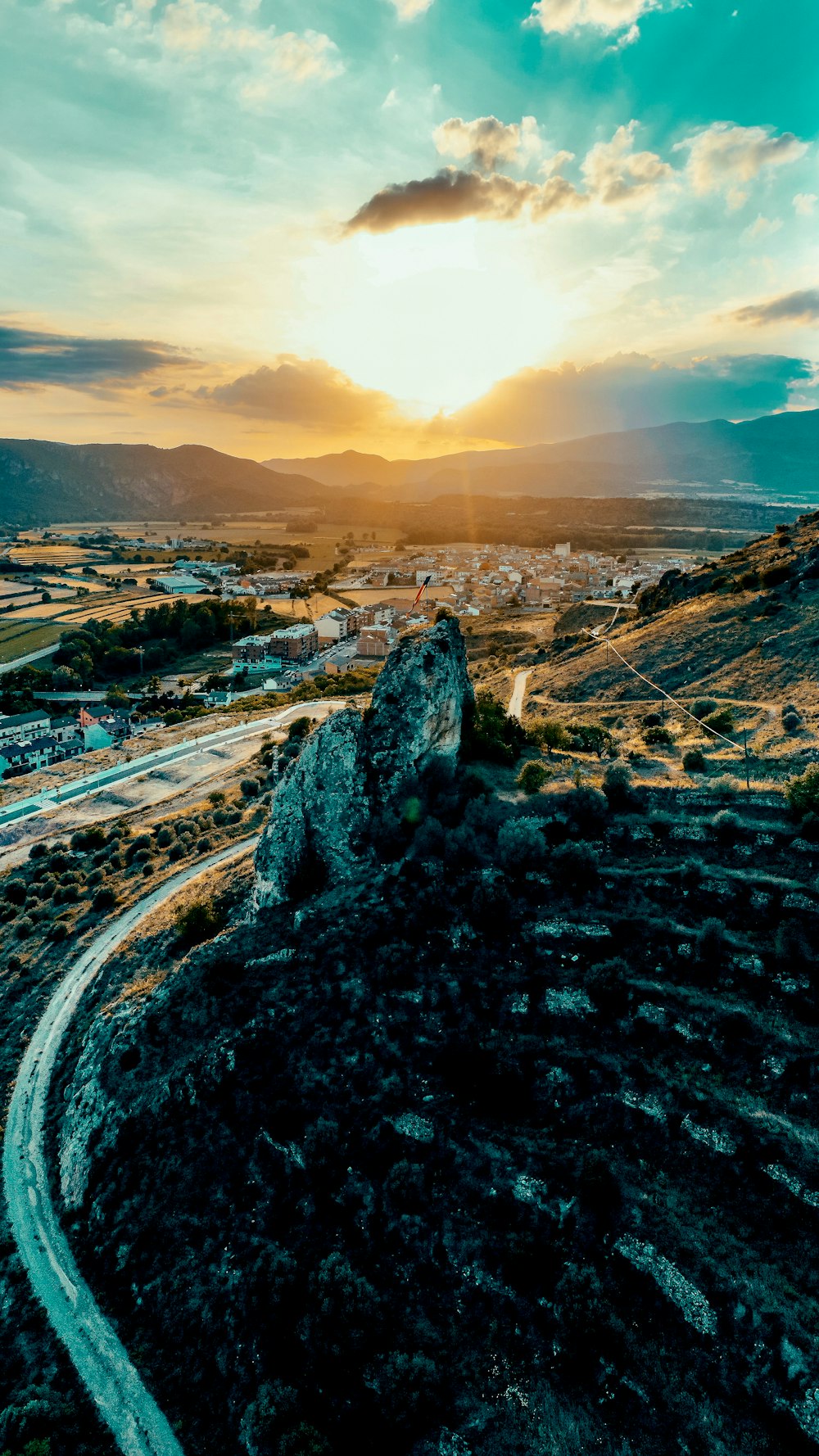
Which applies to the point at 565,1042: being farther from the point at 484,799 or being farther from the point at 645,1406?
the point at 484,799

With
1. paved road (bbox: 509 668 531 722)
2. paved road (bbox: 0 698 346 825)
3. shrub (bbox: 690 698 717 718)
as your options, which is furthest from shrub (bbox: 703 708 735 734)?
paved road (bbox: 0 698 346 825)

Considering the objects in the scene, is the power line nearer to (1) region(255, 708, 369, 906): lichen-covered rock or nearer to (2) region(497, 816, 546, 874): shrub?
(2) region(497, 816, 546, 874): shrub

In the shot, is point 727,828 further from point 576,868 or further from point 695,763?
point 576,868

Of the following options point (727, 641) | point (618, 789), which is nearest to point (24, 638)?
point (727, 641)

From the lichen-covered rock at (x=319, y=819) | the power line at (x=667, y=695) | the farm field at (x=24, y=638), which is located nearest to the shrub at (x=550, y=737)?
the power line at (x=667, y=695)

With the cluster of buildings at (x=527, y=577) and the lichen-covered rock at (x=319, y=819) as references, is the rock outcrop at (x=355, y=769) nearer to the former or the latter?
the lichen-covered rock at (x=319, y=819)
